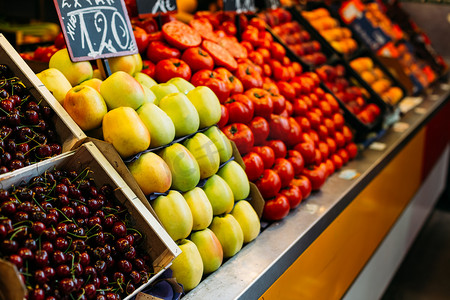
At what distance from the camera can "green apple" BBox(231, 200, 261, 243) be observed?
7.25 ft

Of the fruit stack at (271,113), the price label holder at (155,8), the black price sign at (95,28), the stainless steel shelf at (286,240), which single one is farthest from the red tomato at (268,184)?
the price label holder at (155,8)

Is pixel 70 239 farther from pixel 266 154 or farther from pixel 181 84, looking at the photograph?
pixel 266 154

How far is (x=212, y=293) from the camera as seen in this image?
182cm

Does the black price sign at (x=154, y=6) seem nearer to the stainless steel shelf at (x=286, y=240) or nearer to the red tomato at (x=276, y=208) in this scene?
the red tomato at (x=276, y=208)

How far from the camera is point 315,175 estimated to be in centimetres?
283

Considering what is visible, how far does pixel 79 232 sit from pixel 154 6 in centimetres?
172

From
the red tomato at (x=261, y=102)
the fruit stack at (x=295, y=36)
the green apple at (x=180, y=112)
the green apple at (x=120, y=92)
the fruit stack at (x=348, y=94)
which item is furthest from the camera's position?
the fruit stack at (x=295, y=36)

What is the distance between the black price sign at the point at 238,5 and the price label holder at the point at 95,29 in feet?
4.01

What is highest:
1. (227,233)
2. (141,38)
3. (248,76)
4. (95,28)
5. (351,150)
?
(95,28)

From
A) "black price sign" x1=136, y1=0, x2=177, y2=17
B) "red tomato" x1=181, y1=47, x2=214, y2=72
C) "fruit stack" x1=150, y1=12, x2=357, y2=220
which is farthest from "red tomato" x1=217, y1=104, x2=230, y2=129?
"black price sign" x1=136, y1=0, x2=177, y2=17

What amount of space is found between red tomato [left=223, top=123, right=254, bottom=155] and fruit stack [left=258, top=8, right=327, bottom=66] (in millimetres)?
1499

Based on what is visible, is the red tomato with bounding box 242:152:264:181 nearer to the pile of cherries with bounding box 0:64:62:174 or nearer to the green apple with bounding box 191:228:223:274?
the green apple with bounding box 191:228:223:274

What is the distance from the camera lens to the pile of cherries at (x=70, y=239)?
134cm

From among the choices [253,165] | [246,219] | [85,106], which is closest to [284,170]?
[253,165]
